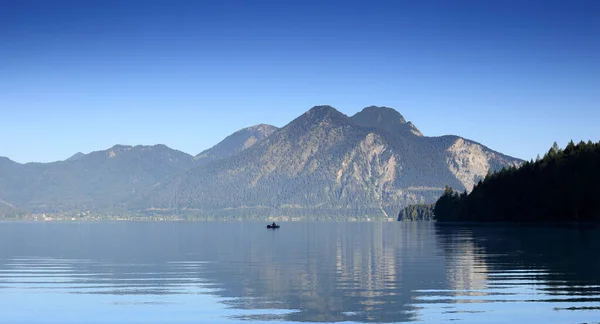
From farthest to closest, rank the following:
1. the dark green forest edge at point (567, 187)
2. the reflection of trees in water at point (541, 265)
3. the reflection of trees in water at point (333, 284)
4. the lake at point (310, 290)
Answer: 1. the dark green forest edge at point (567, 187)
2. the reflection of trees in water at point (541, 265)
3. the reflection of trees in water at point (333, 284)
4. the lake at point (310, 290)

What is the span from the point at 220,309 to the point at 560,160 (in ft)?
524

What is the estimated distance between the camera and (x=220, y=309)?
38.5m

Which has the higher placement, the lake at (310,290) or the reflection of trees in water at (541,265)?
the reflection of trees in water at (541,265)

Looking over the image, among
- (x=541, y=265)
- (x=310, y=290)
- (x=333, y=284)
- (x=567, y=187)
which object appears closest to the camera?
(x=310, y=290)

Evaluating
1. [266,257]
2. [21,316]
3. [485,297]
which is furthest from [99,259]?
[485,297]

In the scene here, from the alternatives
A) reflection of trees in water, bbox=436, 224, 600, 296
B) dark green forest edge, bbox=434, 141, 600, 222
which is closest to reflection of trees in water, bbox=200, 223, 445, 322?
reflection of trees in water, bbox=436, 224, 600, 296

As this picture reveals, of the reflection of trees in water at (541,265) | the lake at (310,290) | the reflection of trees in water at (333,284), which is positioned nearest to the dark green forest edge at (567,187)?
the reflection of trees in water at (541,265)

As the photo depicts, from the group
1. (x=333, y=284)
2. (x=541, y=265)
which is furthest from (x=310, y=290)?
(x=541, y=265)

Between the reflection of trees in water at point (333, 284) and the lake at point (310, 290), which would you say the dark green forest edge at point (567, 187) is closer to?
the lake at point (310, 290)

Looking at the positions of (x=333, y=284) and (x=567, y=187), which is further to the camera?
(x=567, y=187)

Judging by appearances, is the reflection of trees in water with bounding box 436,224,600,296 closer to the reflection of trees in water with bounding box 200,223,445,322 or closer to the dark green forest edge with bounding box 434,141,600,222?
the reflection of trees in water with bounding box 200,223,445,322

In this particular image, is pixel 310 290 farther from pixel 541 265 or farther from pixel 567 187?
pixel 567 187

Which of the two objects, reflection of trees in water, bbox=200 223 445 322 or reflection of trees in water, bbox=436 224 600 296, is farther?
reflection of trees in water, bbox=436 224 600 296

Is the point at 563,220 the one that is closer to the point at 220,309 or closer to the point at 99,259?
the point at 99,259
